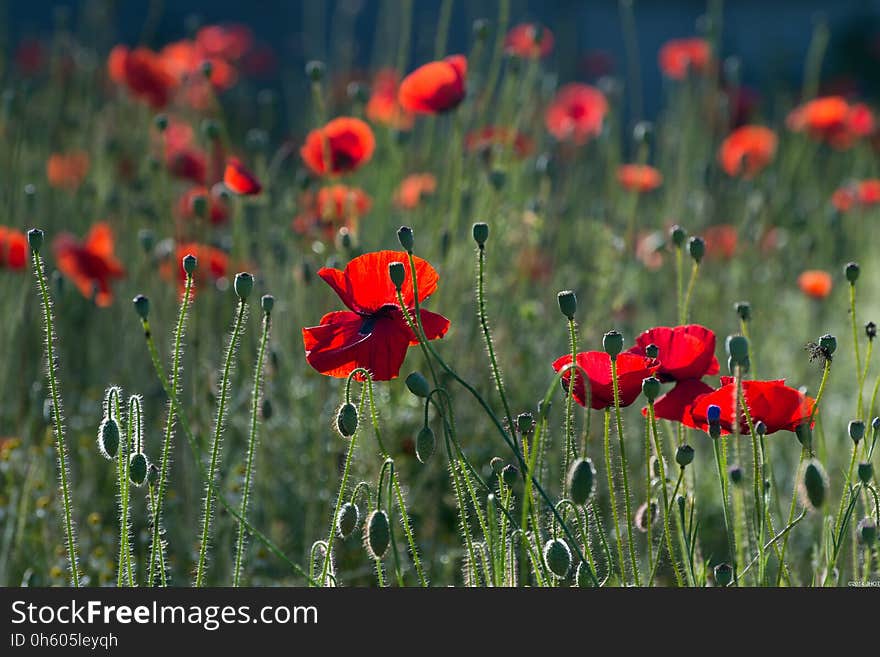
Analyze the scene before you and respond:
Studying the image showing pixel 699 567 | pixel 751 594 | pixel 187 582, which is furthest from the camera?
pixel 187 582

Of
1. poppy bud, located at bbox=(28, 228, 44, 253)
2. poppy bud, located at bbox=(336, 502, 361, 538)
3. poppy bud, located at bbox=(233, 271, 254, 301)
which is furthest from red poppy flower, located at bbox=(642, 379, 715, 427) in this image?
poppy bud, located at bbox=(28, 228, 44, 253)

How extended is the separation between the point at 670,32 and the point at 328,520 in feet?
32.5

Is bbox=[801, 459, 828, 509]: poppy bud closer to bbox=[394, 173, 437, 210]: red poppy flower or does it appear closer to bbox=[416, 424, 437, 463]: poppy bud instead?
bbox=[416, 424, 437, 463]: poppy bud

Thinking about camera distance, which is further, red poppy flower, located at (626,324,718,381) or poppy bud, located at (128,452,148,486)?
red poppy flower, located at (626,324,718,381)

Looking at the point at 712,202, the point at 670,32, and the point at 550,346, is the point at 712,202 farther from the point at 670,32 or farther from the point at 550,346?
the point at 670,32

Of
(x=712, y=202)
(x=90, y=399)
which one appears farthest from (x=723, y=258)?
(x=90, y=399)

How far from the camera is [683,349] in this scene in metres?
1.59

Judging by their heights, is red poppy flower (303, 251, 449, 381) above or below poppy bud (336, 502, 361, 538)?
above

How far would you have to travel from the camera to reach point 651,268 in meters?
3.84

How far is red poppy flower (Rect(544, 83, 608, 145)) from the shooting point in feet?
13.2

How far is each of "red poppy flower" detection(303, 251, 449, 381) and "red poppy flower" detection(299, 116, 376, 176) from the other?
104cm

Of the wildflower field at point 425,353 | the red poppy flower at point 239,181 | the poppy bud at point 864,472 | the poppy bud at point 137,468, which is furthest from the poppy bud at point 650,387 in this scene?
the red poppy flower at point 239,181

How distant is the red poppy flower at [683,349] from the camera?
1576 mm

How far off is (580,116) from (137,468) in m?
2.89
